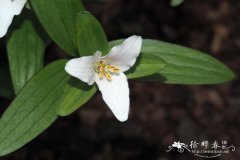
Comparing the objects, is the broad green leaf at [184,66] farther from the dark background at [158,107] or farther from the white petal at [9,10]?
the dark background at [158,107]

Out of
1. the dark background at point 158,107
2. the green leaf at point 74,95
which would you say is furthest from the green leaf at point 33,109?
the dark background at point 158,107

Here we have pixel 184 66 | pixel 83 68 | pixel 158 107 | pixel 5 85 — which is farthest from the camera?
pixel 158 107

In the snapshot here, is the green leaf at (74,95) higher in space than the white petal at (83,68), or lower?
lower

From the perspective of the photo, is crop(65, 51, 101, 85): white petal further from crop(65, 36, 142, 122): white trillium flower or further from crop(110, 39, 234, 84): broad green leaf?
crop(110, 39, 234, 84): broad green leaf


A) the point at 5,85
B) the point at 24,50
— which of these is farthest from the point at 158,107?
the point at 24,50

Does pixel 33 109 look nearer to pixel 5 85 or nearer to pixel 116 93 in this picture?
pixel 116 93

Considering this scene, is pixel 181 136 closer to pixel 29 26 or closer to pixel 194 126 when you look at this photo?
pixel 194 126

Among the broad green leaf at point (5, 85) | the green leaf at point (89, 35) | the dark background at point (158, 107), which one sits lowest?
the dark background at point (158, 107)
